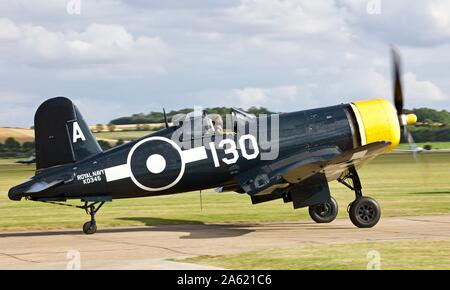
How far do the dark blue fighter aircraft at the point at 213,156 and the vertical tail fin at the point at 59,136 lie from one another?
0.8 inches

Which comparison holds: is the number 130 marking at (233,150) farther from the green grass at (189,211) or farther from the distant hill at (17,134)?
the distant hill at (17,134)

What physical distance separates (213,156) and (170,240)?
6.14 ft

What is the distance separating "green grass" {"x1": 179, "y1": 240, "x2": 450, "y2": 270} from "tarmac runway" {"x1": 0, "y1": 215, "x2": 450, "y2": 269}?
1.94 feet

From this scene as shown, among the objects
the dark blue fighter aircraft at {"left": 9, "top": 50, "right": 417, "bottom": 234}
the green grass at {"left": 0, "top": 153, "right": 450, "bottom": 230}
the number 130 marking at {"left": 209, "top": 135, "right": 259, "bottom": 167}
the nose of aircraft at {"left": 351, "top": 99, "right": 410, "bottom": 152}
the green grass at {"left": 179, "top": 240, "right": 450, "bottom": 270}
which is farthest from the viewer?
the green grass at {"left": 0, "top": 153, "right": 450, "bottom": 230}

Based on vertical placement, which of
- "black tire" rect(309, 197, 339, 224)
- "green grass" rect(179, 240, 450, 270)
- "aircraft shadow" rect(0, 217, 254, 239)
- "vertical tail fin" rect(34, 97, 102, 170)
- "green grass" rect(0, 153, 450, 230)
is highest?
"vertical tail fin" rect(34, 97, 102, 170)

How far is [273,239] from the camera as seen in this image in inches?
532

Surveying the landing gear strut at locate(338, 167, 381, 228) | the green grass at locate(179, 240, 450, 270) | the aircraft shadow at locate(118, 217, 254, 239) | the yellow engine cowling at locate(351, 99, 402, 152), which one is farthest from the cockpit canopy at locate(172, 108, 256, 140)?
the green grass at locate(179, 240, 450, 270)

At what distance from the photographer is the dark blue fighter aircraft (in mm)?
14164

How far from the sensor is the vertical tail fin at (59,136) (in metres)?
14.4

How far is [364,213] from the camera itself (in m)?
14.7

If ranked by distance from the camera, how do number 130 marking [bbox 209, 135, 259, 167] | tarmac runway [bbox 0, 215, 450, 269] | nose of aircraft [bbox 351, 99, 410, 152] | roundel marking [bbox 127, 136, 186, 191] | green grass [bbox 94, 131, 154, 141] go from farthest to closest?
green grass [bbox 94, 131, 154, 141] → nose of aircraft [bbox 351, 99, 410, 152] → number 130 marking [bbox 209, 135, 259, 167] → roundel marking [bbox 127, 136, 186, 191] → tarmac runway [bbox 0, 215, 450, 269]

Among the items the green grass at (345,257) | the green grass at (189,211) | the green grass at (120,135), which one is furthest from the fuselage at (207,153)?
the green grass at (120,135)

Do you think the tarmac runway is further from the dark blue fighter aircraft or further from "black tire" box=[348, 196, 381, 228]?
the dark blue fighter aircraft

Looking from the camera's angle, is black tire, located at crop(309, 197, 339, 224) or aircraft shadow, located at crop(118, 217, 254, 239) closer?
aircraft shadow, located at crop(118, 217, 254, 239)
